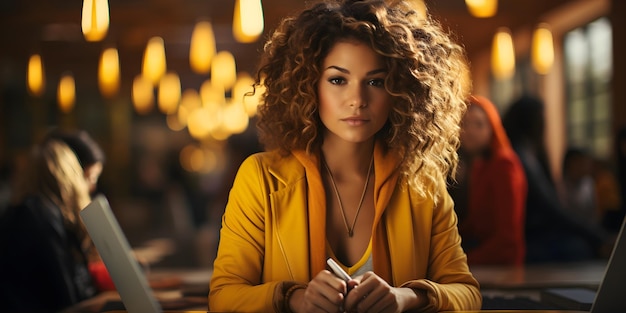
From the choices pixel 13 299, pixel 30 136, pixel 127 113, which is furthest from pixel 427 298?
pixel 127 113

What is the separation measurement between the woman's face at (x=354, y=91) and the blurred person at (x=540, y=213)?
2154 millimetres

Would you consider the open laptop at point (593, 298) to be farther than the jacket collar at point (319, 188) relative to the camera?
No

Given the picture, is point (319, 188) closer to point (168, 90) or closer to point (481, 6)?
point (481, 6)

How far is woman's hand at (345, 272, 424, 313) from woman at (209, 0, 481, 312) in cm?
6

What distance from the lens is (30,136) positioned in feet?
53.8

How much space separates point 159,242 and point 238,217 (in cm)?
809

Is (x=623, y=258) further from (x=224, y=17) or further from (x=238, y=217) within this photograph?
(x=224, y=17)

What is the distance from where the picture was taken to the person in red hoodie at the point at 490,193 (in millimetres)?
3201

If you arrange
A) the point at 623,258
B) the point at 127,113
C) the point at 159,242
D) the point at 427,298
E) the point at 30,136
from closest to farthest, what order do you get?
the point at 623,258 < the point at 427,298 < the point at 159,242 < the point at 30,136 < the point at 127,113

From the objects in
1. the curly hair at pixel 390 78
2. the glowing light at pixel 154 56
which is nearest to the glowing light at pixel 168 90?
the glowing light at pixel 154 56

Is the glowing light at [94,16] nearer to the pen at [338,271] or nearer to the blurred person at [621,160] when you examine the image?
the pen at [338,271]

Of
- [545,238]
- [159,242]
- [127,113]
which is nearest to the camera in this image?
[545,238]

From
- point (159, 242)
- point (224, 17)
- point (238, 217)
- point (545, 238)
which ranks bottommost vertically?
point (159, 242)

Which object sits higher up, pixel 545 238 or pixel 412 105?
pixel 412 105
